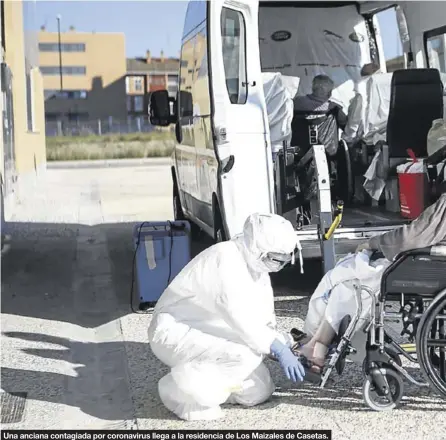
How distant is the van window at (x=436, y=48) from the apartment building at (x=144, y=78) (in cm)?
7062

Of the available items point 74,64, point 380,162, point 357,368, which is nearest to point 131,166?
point 380,162

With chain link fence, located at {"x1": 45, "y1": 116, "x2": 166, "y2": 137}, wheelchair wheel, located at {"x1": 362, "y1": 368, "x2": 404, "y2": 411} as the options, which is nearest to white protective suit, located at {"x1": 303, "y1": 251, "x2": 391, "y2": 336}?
wheelchair wheel, located at {"x1": 362, "y1": 368, "x2": 404, "y2": 411}

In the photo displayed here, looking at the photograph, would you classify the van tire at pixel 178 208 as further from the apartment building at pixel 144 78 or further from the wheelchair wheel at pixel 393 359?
the apartment building at pixel 144 78

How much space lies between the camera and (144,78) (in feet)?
269

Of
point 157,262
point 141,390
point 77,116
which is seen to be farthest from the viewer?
point 77,116

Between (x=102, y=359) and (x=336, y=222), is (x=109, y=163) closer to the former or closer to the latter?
(x=102, y=359)

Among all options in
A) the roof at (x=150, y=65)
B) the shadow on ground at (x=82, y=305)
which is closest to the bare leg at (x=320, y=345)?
the shadow on ground at (x=82, y=305)

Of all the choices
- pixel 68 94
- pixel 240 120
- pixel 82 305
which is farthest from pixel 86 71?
pixel 240 120

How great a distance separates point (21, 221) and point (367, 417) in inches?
405

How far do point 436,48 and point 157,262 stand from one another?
3.99 meters

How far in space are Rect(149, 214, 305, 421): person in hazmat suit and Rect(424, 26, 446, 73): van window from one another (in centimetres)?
493

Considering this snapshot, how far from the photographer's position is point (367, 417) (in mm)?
4723

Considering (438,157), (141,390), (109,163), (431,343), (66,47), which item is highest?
(66,47)

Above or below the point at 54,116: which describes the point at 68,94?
above
